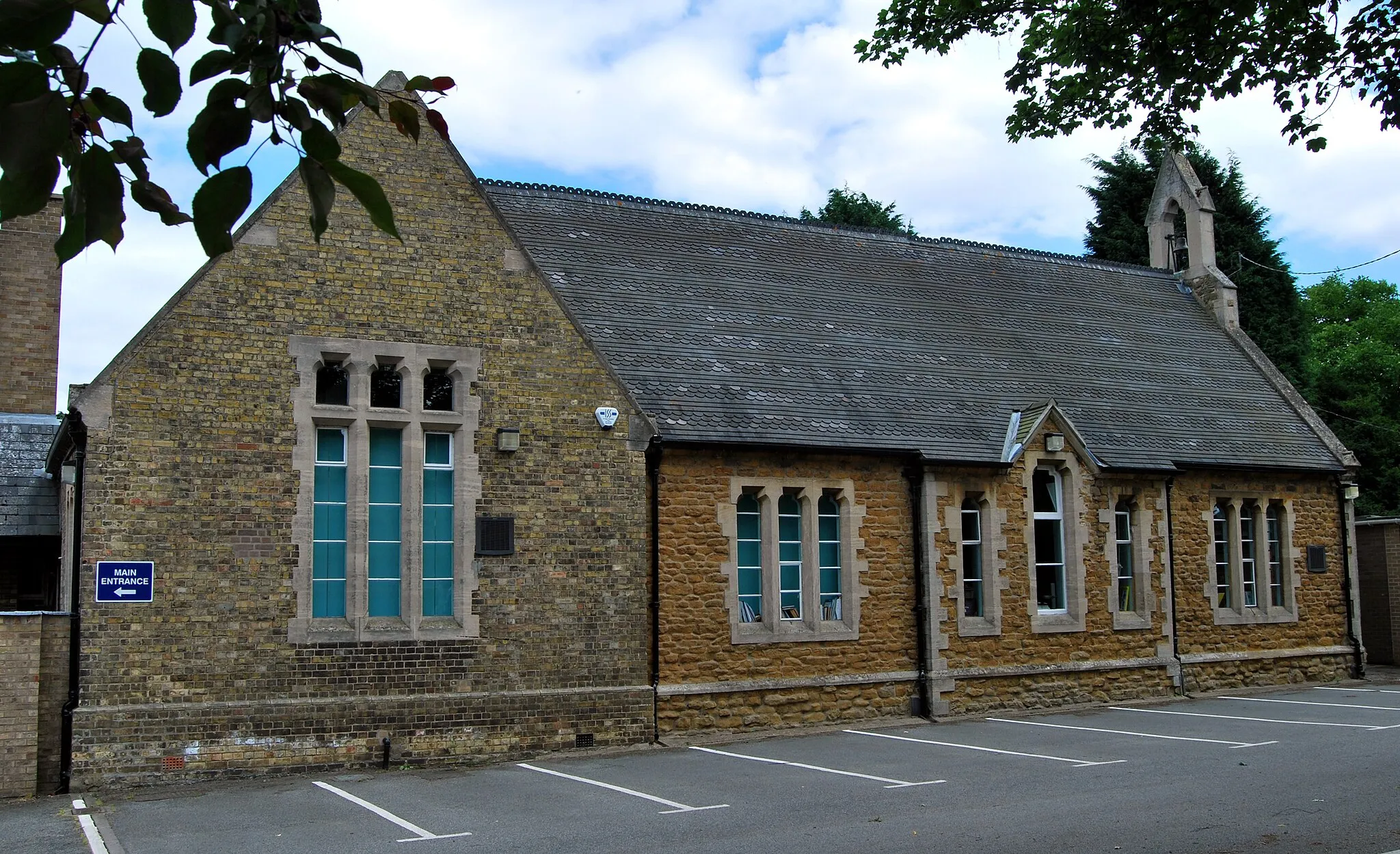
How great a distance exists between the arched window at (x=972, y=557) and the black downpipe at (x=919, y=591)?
32.3 inches

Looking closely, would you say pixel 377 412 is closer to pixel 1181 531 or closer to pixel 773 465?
pixel 773 465

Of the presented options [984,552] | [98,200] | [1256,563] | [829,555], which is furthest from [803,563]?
[98,200]

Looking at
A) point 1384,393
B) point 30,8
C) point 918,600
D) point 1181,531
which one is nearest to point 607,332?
point 918,600

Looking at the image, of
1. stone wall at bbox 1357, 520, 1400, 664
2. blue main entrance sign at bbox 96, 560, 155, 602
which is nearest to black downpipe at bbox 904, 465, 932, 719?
blue main entrance sign at bbox 96, 560, 155, 602

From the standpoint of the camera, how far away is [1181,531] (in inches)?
798

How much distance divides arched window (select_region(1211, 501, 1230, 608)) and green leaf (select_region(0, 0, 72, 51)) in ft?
68.3

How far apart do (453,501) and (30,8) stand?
11774 millimetres

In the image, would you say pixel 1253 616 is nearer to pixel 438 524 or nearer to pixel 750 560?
pixel 750 560

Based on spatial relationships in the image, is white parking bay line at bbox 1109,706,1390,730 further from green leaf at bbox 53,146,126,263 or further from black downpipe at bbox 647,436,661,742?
green leaf at bbox 53,146,126,263

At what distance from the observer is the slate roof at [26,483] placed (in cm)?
1555

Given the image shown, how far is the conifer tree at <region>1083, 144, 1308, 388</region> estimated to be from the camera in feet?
122

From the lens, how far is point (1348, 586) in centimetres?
2217

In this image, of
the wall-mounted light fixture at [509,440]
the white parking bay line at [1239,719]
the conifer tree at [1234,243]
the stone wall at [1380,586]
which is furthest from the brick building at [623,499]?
the conifer tree at [1234,243]

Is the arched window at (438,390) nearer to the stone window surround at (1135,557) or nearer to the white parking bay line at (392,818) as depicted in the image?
the white parking bay line at (392,818)
